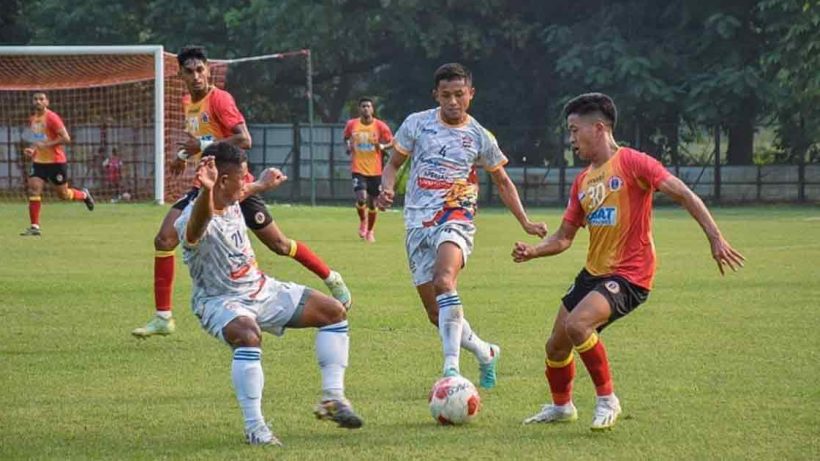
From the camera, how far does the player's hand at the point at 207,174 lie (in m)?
6.85

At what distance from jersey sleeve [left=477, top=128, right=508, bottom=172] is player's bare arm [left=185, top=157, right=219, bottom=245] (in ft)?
8.84

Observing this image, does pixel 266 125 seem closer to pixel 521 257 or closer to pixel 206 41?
pixel 206 41

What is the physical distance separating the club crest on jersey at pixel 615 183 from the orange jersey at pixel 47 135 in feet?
56.6

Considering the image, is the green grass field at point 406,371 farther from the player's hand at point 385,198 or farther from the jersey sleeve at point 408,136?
the jersey sleeve at point 408,136

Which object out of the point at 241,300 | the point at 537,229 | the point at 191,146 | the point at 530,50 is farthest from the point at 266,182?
the point at 530,50

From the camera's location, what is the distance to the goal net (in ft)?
106

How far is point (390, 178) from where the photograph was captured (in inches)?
380

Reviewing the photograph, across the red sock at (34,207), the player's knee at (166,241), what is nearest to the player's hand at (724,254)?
the player's knee at (166,241)

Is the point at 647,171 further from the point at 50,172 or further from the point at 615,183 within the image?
the point at 50,172

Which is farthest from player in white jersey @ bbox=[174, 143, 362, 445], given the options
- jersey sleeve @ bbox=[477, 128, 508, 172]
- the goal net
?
the goal net

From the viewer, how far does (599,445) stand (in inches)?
278

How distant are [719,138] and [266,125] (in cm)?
1344

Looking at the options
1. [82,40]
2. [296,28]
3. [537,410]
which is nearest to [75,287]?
[537,410]

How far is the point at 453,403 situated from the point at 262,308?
1116 mm
